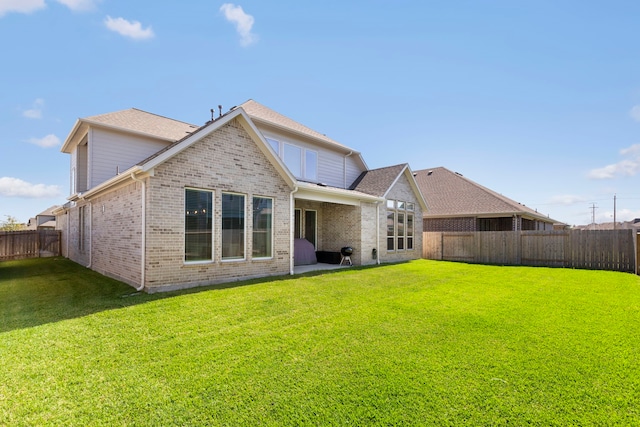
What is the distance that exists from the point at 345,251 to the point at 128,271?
8.43m

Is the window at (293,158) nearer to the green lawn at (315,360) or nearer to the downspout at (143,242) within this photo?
the downspout at (143,242)

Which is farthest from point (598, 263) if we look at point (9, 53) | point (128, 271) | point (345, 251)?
point (9, 53)

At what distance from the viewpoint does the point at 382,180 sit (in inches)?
618

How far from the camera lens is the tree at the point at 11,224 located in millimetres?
31748

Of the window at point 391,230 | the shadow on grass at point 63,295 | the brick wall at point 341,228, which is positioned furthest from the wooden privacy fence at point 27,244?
the window at point 391,230

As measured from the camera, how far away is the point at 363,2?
9.61 meters

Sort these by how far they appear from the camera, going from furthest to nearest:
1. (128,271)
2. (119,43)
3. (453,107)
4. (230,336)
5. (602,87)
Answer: (453,107) < (602,87) < (119,43) < (128,271) < (230,336)

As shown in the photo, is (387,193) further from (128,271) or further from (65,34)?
(65,34)

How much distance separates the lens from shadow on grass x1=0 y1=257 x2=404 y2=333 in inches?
216

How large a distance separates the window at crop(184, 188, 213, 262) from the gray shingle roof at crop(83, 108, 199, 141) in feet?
21.7

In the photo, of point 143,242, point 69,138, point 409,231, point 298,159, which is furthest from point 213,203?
point 409,231

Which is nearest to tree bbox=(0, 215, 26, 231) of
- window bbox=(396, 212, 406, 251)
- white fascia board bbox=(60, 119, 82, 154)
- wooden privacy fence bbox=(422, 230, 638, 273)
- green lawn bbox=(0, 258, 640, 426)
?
white fascia board bbox=(60, 119, 82, 154)

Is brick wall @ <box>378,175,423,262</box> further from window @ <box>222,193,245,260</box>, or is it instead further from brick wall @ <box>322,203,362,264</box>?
window @ <box>222,193,245,260</box>

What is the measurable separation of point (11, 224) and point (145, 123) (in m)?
34.6
